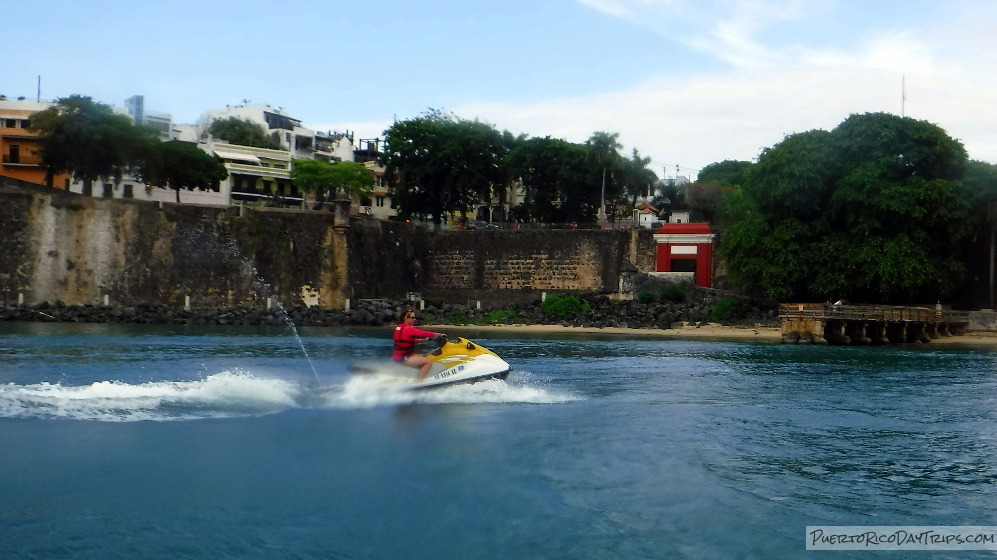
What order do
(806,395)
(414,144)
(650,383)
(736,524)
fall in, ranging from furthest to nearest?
1. (414,144)
2. (650,383)
3. (806,395)
4. (736,524)

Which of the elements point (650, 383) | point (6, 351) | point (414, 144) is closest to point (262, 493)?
point (650, 383)

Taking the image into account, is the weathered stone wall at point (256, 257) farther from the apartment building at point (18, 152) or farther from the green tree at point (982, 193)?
the green tree at point (982, 193)

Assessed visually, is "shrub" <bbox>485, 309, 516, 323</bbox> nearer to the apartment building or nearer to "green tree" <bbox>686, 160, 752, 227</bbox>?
"green tree" <bbox>686, 160, 752, 227</bbox>

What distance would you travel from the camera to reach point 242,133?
77.8m

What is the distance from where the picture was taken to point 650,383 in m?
22.9

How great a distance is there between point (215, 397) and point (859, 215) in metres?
29.9

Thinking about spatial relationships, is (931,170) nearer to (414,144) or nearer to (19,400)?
(414,144)

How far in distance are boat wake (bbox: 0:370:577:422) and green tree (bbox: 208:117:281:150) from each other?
6037 cm

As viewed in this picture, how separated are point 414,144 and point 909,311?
105 ft

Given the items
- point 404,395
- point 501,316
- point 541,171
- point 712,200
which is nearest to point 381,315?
point 501,316

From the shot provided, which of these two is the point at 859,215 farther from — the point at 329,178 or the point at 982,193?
the point at 329,178

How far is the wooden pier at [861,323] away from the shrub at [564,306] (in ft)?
40.4

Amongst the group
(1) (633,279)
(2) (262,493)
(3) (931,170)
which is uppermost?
(3) (931,170)

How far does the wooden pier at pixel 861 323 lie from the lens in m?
37.0
